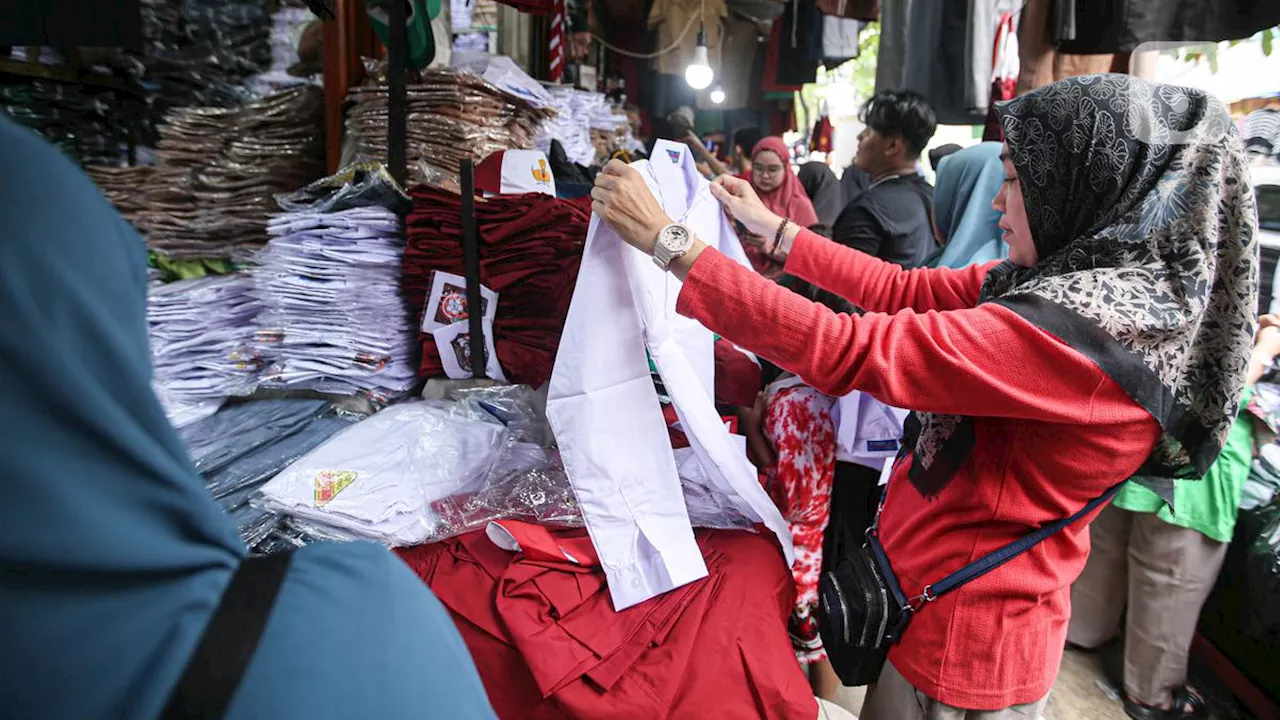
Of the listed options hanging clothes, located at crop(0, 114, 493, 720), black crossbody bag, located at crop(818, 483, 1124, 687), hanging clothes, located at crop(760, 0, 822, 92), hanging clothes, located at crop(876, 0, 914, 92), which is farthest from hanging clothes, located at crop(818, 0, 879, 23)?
hanging clothes, located at crop(0, 114, 493, 720)

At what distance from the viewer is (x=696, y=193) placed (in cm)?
162

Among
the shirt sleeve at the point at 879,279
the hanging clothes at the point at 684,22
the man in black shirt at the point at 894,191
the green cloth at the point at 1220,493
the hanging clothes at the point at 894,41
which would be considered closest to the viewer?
the shirt sleeve at the point at 879,279

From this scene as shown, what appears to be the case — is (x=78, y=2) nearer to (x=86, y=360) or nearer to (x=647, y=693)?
(x=86, y=360)

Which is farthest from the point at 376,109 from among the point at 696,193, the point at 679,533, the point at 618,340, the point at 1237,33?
the point at 1237,33

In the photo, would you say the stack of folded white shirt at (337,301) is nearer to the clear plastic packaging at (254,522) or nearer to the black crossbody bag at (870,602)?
the clear plastic packaging at (254,522)

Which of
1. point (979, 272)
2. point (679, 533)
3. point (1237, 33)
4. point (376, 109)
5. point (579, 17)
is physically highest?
point (579, 17)

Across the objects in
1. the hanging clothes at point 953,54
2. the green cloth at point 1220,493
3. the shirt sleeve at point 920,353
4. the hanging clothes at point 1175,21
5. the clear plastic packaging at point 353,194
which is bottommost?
the green cloth at point 1220,493

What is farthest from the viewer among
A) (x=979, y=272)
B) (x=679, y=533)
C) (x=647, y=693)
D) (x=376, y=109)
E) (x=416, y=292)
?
(x=376, y=109)

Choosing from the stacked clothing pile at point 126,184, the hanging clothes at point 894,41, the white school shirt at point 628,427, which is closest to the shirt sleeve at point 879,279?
the white school shirt at point 628,427

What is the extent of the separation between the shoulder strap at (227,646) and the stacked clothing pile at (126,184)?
1911 mm

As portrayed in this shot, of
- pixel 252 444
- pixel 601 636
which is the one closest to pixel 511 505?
pixel 601 636

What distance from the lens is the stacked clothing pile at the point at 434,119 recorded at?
1903 millimetres

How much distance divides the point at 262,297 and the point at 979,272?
1774 mm

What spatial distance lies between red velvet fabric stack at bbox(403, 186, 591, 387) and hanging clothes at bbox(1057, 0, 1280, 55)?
1.50 metres
